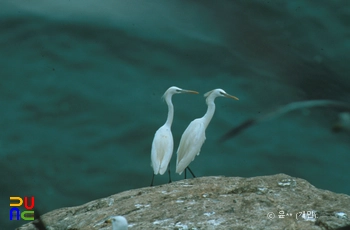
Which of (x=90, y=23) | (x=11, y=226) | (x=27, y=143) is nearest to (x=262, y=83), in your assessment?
(x=90, y=23)

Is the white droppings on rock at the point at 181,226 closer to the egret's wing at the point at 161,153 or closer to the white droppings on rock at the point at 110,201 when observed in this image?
the white droppings on rock at the point at 110,201

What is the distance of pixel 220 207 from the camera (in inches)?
262

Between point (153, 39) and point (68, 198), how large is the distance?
218 inches

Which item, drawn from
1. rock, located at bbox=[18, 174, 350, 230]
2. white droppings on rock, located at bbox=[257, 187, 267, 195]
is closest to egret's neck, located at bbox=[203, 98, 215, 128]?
rock, located at bbox=[18, 174, 350, 230]

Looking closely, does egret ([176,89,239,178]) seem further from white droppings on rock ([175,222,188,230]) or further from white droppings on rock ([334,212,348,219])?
white droppings on rock ([334,212,348,219])

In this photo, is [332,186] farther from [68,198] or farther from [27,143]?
[27,143]

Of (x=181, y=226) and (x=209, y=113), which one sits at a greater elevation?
(x=209, y=113)

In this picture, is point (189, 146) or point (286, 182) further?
point (189, 146)

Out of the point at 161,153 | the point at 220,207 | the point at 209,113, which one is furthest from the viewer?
the point at 209,113

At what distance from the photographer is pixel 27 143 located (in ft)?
53.1

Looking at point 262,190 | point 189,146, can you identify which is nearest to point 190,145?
point 189,146

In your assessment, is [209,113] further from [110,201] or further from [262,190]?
[110,201]

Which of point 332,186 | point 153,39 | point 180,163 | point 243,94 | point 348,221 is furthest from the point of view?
point 153,39

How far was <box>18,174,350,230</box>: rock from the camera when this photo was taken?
630 centimetres
